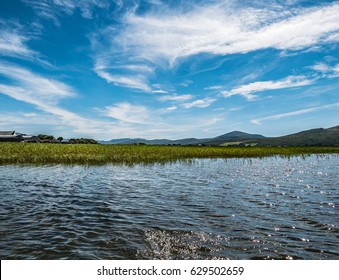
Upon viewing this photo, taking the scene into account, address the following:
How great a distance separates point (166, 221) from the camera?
11.2m

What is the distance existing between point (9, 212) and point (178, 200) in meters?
7.84

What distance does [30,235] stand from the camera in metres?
9.37

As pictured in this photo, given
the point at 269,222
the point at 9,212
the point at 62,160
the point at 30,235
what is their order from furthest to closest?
the point at 62,160 → the point at 9,212 → the point at 269,222 → the point at 30,235

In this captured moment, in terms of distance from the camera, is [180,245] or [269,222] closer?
[180,245]

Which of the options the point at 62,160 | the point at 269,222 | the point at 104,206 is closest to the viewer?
the point at 269,222

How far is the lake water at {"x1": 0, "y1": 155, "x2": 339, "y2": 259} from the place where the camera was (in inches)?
323

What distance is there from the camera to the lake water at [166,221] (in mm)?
8203

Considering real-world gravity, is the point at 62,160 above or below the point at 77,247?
above

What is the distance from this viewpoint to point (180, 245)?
8.62 meters
